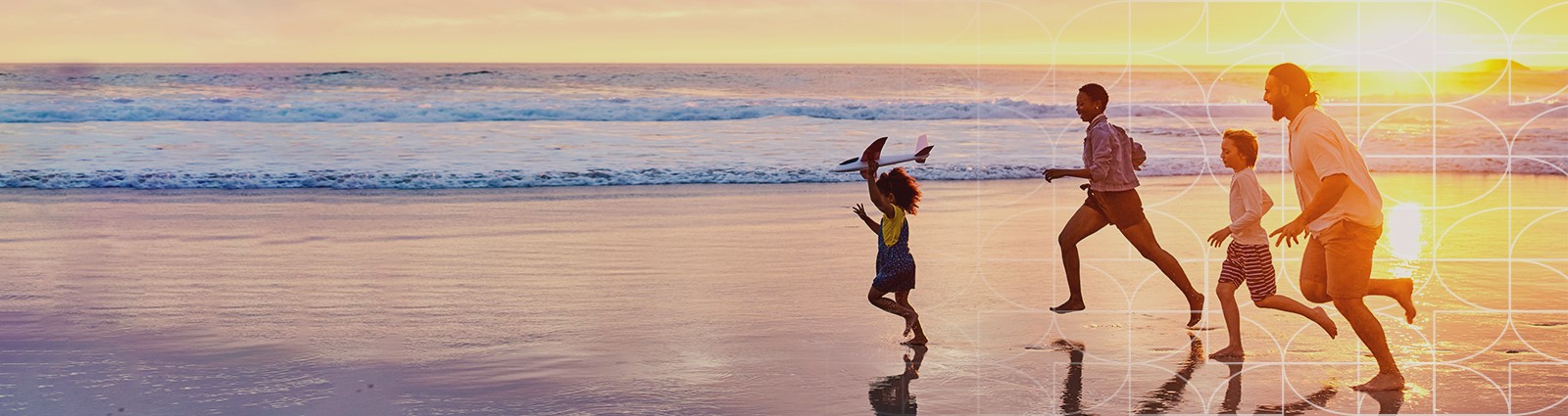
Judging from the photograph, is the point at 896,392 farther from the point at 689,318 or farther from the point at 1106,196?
the point at 1106,196

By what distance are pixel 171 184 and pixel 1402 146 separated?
1715cm

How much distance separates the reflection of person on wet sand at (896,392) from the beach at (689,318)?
1.2 inches

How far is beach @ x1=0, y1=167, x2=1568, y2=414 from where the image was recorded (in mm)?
5898

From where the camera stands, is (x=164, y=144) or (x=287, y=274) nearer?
(x=287, y=274)

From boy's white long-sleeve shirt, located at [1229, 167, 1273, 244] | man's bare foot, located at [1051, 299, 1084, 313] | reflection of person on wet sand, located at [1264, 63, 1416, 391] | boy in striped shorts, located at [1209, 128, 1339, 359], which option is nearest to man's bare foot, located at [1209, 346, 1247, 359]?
boy in striped shorts, located at [1209, 128, 1339, 359]

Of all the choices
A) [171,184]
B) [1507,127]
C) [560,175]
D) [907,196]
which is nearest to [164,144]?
[171,184]

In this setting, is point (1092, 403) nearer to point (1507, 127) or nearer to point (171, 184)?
point (171, 184)

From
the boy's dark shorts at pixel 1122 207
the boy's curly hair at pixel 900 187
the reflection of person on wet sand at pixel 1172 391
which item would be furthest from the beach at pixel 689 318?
the boy's curly hair at pixel 900 187

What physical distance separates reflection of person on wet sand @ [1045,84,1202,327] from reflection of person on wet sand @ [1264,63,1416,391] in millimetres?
1404

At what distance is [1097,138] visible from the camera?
718 cm

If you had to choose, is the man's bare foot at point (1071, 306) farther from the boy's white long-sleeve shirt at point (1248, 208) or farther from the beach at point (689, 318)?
the boy's white long-sleeve shirt at point (1248, 208)

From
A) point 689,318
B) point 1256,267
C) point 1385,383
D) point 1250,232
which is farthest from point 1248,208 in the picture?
point 689,318

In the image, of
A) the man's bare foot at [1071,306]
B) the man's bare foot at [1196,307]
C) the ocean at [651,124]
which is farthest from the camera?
the ocean at [651,124]

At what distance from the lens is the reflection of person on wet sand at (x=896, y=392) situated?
223 inches
